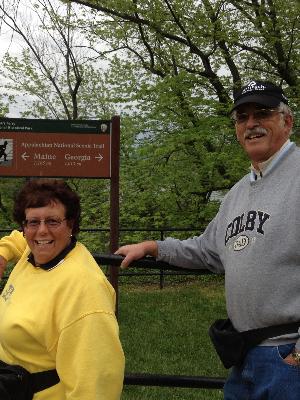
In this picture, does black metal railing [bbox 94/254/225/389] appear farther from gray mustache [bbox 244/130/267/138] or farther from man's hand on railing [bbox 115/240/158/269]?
gray mustache [bbox 244/130/267/138]

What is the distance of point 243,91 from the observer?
2.11 m

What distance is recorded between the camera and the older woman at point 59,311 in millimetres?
1878

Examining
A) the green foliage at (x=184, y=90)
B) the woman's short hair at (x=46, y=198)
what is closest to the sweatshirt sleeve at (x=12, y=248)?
the woman's short hair at (x=46, y=198)

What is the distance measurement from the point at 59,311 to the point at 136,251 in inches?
17.5

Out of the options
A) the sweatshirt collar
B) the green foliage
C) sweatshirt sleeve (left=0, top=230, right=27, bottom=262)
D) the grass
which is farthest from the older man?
the green foliage

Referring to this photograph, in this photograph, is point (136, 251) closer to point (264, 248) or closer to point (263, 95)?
point (264, 248)

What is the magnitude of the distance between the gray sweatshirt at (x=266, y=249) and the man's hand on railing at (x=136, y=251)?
1.04 ft

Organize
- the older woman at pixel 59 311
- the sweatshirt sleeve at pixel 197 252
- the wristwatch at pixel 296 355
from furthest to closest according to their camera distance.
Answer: the sweatshirt sleeve at pixel 197 252, the older woman at pixel 59 311, the wristwatch at pixel 296 355

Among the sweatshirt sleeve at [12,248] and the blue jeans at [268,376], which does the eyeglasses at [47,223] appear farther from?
the blue jeans at [268,376]

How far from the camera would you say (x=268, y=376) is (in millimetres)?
1880

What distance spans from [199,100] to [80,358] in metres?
10.6

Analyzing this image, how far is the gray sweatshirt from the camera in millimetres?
1824

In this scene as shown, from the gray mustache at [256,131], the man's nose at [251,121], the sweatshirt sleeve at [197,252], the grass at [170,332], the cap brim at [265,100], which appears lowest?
the grass at [170,332]

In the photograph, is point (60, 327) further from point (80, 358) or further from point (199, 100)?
point (199, 100)
